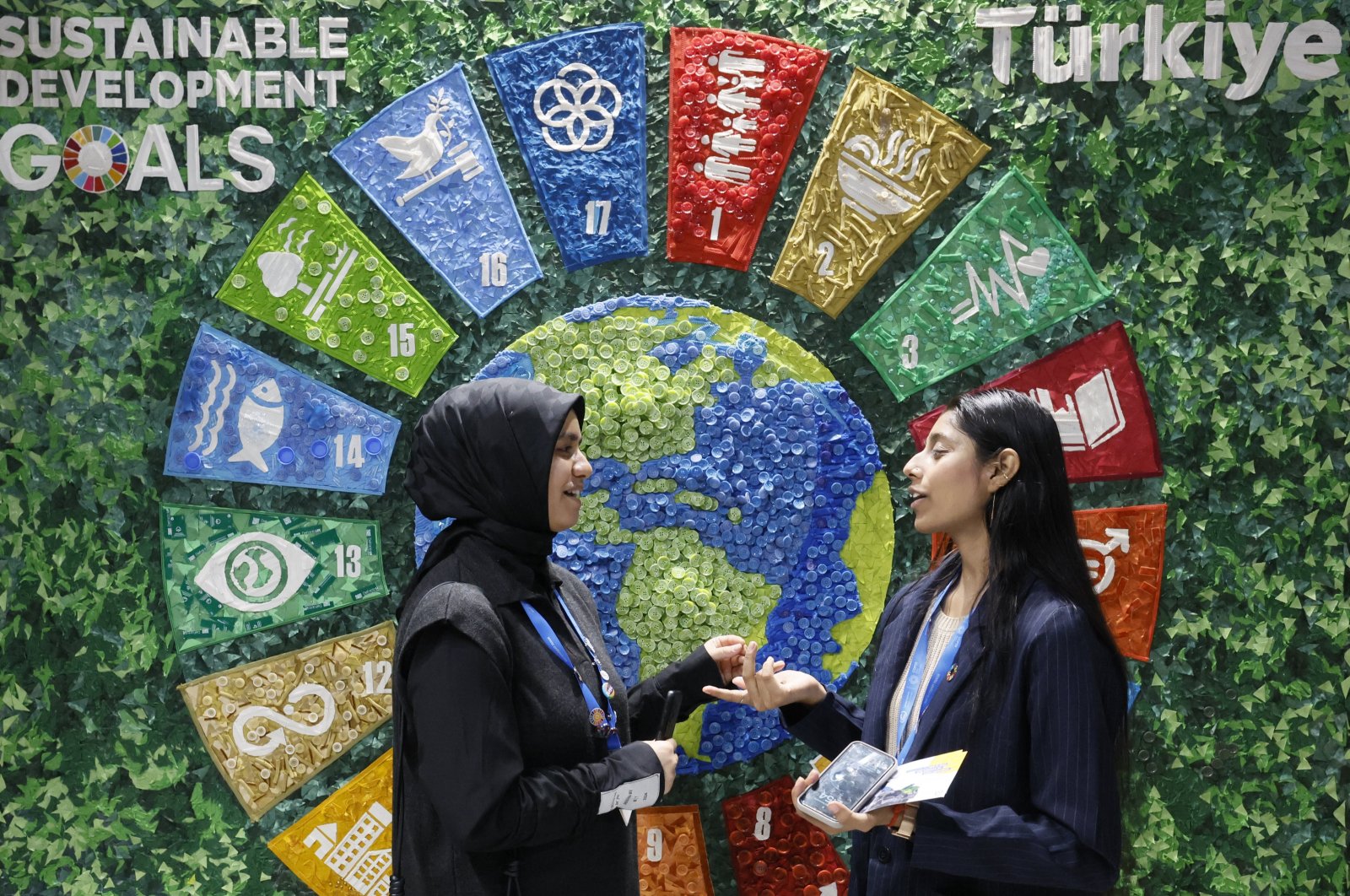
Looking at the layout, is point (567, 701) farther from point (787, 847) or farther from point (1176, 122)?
point (1176, 122)

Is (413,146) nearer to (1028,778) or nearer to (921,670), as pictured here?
(921,670)

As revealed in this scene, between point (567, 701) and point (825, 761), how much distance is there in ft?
1.54

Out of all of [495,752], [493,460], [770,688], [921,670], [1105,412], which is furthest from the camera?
[1105,412]

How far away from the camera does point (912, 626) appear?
Answer: 67.9 inches

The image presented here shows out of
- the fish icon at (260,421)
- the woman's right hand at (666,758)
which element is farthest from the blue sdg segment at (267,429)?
the woman's right hand at (666,758)

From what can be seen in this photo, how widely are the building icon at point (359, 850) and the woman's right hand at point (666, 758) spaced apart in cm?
73

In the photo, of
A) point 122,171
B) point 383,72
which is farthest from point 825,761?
point 122,171

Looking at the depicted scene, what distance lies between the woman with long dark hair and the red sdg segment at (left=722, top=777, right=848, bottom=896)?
1.49 ft

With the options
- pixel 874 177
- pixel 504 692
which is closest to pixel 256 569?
pixel 504 692

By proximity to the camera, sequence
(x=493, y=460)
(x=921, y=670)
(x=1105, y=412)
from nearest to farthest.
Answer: (x=493, y=460) < (x=921, y=670) < (x=1105, y=412)

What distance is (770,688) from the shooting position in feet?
6.00

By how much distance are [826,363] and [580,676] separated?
788mm

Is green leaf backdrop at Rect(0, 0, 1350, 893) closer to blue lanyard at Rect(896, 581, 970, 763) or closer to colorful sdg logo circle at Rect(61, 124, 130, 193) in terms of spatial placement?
colorful sdg logo circle at Rect(61, 124, 130, 193)

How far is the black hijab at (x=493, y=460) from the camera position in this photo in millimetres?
1576
